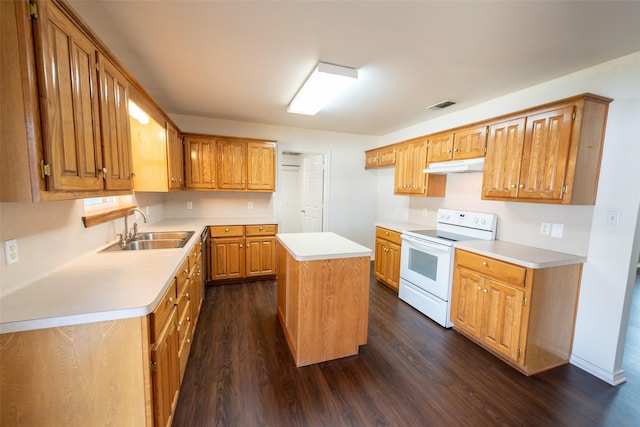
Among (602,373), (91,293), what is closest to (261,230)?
(91,293)

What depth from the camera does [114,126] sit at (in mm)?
1570

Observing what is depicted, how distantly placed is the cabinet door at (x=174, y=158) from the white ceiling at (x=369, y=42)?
48 centimetres

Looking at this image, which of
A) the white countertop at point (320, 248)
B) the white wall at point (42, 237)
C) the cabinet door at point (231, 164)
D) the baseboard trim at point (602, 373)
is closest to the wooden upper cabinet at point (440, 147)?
the white countertop at point (320, 248)

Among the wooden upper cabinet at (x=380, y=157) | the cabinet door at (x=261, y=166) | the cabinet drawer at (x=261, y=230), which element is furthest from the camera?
the wooden upper cabinet at (x=380, y=157)

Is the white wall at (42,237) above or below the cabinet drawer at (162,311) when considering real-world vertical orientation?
above

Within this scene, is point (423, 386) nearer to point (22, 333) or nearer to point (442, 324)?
point (442, 324)

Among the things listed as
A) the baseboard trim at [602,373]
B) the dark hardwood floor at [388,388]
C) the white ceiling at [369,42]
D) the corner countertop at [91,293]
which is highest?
the white ceiling at [369,42]

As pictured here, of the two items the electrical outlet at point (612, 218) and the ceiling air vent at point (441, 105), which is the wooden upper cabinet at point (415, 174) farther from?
the electrical outlet at point (612, 218)

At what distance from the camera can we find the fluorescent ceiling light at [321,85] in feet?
7.12

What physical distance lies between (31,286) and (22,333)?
1.36 feet

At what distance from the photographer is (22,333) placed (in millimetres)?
1012

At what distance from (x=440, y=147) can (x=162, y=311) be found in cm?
324

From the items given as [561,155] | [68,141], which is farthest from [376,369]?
[68,141]

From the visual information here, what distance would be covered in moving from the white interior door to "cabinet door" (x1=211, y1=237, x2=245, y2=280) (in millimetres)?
1616
